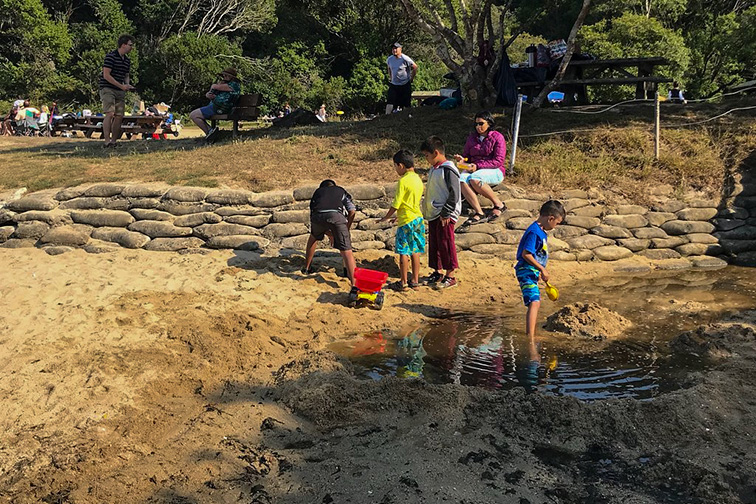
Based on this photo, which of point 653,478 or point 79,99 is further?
point 79,99

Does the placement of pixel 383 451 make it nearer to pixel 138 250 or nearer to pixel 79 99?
pixel 138 250

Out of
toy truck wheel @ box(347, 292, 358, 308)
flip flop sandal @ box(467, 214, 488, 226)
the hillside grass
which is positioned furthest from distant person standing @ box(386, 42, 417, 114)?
toy truck wheel @ box(347, 292, 358, 308)

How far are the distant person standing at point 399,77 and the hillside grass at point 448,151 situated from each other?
51.3 inches

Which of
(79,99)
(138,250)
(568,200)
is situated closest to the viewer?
(138,250)

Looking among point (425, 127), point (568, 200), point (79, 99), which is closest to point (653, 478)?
point (568, 200)

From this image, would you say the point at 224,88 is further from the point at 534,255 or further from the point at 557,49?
the point at 534,255

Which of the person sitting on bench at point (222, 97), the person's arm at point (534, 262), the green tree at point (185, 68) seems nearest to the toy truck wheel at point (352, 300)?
the person's arm at point (534, 262)

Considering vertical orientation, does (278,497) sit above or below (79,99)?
below

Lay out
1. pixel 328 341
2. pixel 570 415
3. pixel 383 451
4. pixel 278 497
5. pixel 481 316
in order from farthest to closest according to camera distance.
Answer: pixel 481 316
pixel 328 341
pixel 570 415
pixel 383 451
pixel 278 497

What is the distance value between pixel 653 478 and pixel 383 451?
141 cm

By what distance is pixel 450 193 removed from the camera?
699 centimetres

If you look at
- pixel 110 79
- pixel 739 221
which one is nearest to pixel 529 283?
pixel 739 221

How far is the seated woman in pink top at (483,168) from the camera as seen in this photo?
313 inches

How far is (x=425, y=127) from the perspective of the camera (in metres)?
10.5
